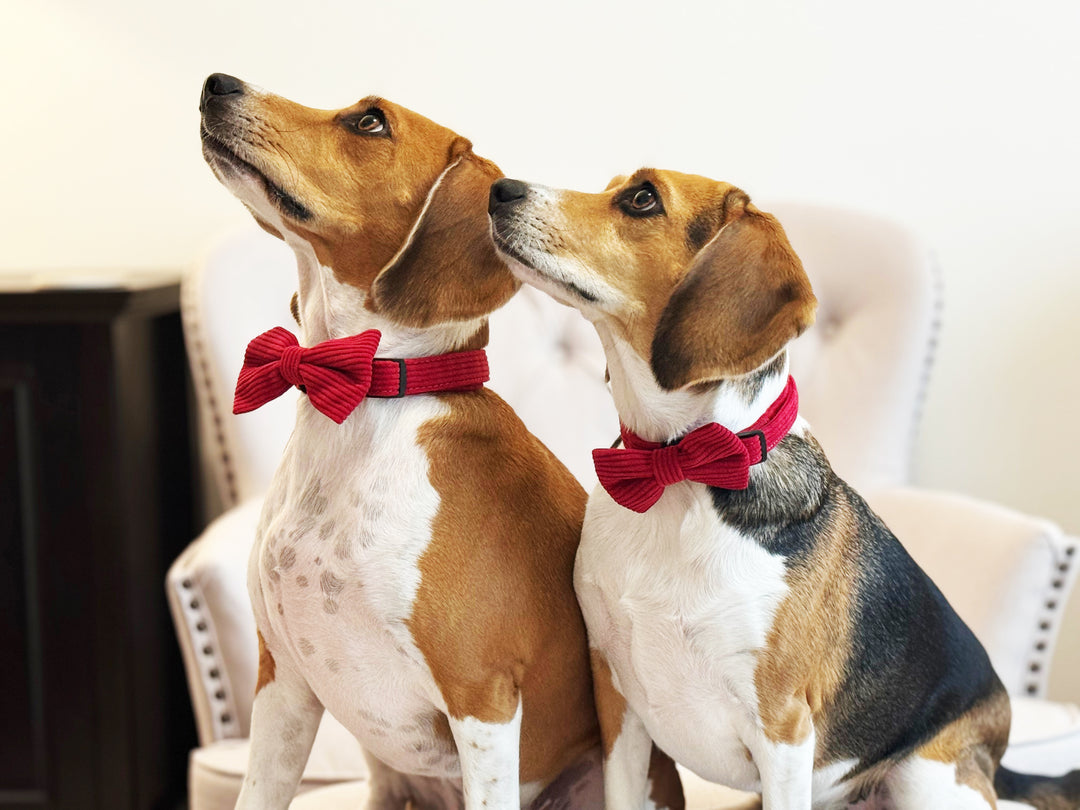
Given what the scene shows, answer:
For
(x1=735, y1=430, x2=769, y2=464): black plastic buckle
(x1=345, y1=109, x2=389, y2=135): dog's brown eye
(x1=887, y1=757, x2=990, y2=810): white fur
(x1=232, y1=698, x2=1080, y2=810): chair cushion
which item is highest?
(x1=345, y1=109, x2=389, y2=135): dog's brown eye

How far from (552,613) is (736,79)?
1701 mm

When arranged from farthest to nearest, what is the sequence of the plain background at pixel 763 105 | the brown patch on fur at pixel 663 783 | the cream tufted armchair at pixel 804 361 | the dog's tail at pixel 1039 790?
the plain background at pixel 763 105 → the cream tufted armchair at pixel 804 361 → the dog's tail at pixel 1039 790 → the brown patch on fur at pixel 663 783

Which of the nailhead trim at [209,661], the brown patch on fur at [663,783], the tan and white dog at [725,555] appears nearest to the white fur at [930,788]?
the tan and white dog at [725,555]

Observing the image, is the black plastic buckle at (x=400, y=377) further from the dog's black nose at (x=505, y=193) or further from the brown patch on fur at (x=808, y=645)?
the brown patch on fur at (x=808, y=645)

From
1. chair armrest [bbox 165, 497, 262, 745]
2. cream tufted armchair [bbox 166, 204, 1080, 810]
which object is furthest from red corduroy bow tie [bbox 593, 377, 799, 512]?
cream tufted armchair [bbox 166, 204, 1080, 810]

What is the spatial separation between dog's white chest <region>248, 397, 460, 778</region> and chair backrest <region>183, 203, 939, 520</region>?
1.12 metres

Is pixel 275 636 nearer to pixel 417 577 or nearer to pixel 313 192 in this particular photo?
pixel 417 577

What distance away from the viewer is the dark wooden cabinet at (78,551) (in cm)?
221

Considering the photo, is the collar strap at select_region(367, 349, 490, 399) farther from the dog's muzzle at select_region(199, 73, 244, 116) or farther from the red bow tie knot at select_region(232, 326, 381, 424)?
the dog's muzzle at select_region(199, 73, 244, 116)

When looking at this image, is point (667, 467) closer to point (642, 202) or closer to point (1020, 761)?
point (642, 202)

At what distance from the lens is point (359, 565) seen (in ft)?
3.25

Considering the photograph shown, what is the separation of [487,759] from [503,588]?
5.8 inches

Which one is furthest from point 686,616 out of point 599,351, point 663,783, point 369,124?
point 599,351

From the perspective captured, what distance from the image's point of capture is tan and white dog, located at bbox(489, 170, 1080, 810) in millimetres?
969
